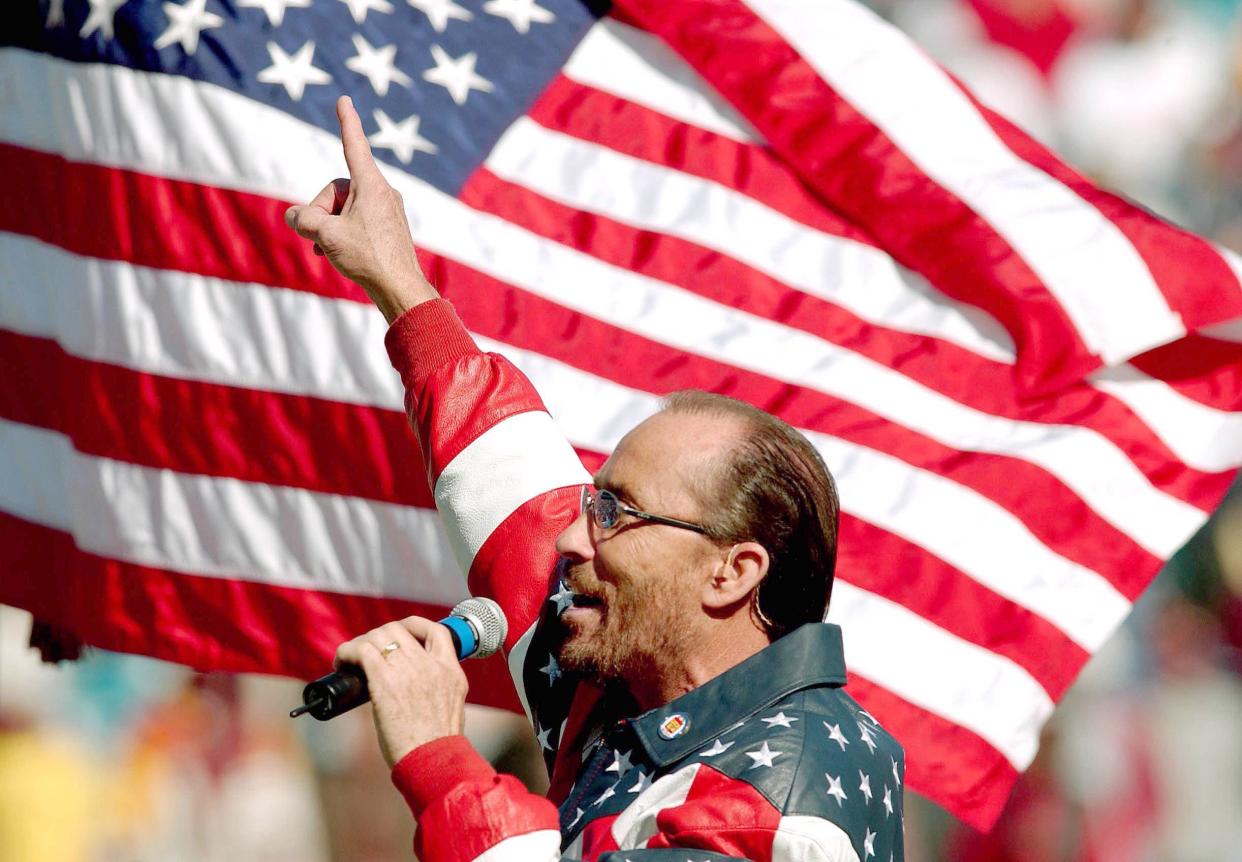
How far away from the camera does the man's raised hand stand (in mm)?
2877

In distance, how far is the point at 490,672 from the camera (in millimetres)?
3611

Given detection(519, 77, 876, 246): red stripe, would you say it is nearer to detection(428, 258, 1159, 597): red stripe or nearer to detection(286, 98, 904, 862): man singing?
detection(428, 258, 1159, 597): red stripe

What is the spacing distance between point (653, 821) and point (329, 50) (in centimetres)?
212

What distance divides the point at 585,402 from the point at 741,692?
4.89ft

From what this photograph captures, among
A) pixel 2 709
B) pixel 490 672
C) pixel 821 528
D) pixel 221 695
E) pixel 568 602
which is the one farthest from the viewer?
pixel 221 695

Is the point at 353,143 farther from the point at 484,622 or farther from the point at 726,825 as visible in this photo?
the point at 726,825

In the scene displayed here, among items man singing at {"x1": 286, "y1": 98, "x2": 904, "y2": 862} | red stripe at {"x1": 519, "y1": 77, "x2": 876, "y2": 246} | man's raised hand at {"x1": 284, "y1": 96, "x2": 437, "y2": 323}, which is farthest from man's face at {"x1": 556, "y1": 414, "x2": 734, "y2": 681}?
red stripe at {"x1": 519, "y1": 77, "x2": 876, "y2": 246}

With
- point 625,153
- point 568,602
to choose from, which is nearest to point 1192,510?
point 625,153

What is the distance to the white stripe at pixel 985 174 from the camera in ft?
11.8

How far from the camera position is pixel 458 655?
2258mm

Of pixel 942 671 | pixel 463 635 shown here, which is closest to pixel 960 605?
pixel 942 671

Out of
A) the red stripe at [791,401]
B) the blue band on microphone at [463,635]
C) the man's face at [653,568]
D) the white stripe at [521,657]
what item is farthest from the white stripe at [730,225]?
the blue band on microphone at [463,635]

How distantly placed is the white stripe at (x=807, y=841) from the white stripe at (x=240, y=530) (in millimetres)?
1727

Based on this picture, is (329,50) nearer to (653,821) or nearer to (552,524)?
(552,524)
